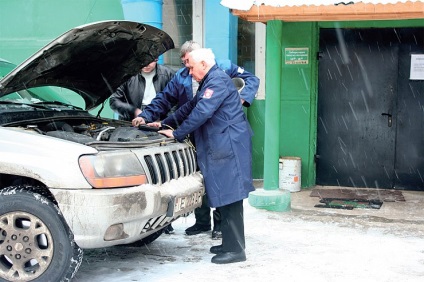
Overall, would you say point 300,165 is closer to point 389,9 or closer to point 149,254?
point 389,9

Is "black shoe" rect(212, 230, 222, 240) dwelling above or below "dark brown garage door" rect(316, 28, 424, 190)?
below

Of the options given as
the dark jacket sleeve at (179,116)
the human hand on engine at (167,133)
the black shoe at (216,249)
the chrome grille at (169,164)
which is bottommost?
the black shoe at (216,249)

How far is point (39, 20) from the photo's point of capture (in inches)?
433

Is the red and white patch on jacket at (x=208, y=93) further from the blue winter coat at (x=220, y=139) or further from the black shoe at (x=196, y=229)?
the black shoe at (x=196, y=229)

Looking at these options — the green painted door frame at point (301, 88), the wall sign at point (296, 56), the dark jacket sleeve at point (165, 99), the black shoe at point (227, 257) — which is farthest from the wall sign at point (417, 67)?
the black shoe at point (227, 257)

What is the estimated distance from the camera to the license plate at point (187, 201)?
522 cm

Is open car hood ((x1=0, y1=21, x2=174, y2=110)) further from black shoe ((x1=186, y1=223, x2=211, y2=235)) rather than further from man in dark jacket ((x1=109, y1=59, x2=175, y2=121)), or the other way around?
black shoe ((x1=186, y1=223, x2=211, y2=235))

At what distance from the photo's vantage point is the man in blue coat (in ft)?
18.5

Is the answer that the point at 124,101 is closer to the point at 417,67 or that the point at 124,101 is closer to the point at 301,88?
the point at 301,88

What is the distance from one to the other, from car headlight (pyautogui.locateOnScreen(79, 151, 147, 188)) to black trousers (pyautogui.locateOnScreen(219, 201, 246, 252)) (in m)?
1.07

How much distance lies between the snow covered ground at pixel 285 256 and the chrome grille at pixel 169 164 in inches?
32.3

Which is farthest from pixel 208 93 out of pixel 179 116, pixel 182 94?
pixel 182 94

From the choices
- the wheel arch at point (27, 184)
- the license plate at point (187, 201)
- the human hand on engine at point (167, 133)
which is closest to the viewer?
the wheel arch at point (27, 184)

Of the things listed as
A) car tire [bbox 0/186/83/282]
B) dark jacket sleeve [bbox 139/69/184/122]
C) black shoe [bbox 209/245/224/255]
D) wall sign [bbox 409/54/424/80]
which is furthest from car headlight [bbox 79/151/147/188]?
wall sign [bbox 409/54/424/80]
